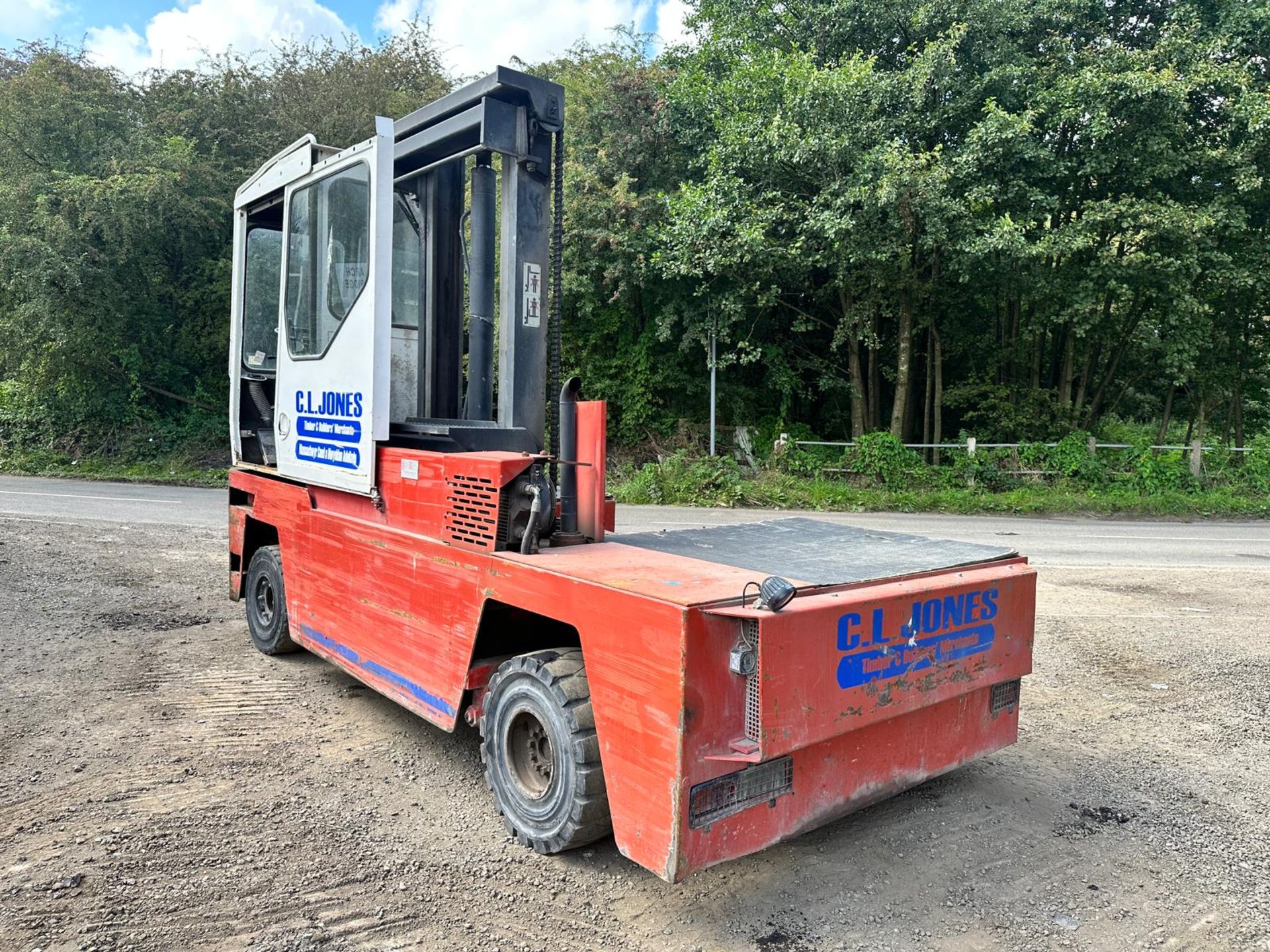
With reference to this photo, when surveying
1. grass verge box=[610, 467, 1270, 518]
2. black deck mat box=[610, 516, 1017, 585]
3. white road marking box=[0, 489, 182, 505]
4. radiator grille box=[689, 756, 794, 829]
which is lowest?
white road marking box=[0, 489, 182, 505]

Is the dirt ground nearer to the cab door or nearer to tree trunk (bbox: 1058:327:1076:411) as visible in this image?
the cab door

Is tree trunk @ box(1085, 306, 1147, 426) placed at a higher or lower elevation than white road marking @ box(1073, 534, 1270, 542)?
higher

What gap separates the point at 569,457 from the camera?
151 inches

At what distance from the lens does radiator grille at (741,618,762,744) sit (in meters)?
2.67

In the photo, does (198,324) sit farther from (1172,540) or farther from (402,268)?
(1172,540)

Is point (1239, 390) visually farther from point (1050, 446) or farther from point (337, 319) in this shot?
point (337, 319)

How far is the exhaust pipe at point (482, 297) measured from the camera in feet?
15.8

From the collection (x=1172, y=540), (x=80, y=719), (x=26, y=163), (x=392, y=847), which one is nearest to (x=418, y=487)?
(x=392, y=847)

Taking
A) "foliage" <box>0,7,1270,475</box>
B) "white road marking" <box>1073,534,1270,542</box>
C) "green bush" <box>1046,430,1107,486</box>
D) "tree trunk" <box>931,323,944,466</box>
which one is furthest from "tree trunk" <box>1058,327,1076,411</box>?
"white road marking" <box>1073,534,1270,542</box>

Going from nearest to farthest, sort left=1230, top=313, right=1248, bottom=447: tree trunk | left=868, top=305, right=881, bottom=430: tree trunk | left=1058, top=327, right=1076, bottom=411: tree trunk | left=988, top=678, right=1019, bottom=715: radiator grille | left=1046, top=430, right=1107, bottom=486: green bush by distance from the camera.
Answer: left=988, top=678, right=1019, bottom=715: radiator grille, left=1046, top=430, right=1107, bottom=486: green bush, left=1058, top=327, right=1076, bottom=411: tree trunk, left=1230, top=313, right=1248, bottom=447: tree trunk, left=868, top=305, right=881, bottom=430: tree trunk

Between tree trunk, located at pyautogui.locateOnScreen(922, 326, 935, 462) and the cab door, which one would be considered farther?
tree trunk, located at pyautogui.locateOnScreen(922, 326, 935, 462)

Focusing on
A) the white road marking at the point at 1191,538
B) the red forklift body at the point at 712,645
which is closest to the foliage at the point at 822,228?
the white road marking at the point at 1191,538

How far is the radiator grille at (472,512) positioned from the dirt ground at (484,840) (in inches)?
46.2

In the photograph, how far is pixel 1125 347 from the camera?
59.7 ft
